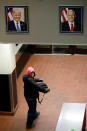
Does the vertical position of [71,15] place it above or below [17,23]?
above

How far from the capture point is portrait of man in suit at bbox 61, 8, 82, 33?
5.12 metres

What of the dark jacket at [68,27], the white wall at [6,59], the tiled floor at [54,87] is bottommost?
the tiled floor at [54,87]

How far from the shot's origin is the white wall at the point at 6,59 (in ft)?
26.0

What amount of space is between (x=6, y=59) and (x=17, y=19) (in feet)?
9.21

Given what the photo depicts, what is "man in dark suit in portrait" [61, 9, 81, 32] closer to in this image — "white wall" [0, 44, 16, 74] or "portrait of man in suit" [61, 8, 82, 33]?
"portrait of man in suit" [61, 8, 82, 33]

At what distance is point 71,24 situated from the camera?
517 cm

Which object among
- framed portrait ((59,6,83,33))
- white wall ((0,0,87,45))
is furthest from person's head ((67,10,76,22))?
white wall ((0,0,87,45))

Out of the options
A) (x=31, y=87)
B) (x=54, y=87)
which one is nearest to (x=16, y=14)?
(x=31, y=87)

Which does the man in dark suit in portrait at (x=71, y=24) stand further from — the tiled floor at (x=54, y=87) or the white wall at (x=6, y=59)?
the tiled floor at (x=54, y=87)

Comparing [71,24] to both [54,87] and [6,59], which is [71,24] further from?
[54,87]

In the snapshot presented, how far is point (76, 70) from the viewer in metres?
11.3

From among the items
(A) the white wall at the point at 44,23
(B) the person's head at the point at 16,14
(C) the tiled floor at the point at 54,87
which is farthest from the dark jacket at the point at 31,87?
(B) the person's head at the point at 16,14

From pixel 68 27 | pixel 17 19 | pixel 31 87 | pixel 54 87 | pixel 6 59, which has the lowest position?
pixel 54 87

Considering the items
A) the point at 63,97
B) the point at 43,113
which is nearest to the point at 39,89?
the point at 43,113
